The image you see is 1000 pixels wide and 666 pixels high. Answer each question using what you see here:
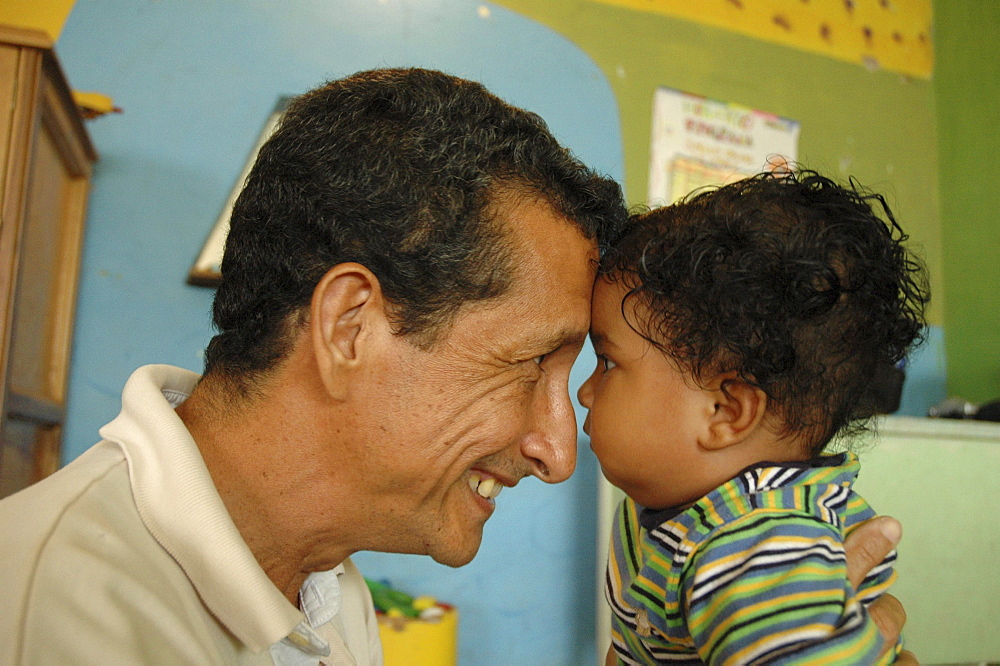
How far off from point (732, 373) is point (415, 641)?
1.10 meters

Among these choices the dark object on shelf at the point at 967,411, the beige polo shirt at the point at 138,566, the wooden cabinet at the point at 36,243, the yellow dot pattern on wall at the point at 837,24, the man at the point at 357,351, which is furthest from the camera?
the yellow dot pattern on wall at the point at 837,24

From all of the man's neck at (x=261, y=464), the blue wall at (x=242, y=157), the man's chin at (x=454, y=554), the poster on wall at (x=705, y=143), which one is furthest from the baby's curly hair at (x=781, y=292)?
the poster on wall at (x=705, y=143)

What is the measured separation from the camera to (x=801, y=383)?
1.15 m

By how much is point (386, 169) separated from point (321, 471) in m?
0.40

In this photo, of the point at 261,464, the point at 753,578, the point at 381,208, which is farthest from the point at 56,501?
the point at 753,578

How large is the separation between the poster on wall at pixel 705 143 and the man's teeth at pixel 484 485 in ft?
5.65

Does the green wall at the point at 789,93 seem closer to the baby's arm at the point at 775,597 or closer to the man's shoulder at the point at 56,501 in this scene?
the baby's arm at the point at 775,597

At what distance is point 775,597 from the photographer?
0.94m

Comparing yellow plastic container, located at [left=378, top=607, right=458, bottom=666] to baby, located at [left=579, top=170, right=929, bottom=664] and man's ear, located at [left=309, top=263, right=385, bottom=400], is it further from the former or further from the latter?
man's ear, located at [left=309, top=263, right=385, bottom=400]

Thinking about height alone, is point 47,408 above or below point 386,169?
below

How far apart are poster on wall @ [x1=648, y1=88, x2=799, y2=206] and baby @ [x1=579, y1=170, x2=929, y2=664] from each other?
146 cm

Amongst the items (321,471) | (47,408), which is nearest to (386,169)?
(321,471)

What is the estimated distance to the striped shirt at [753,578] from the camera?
918 millimetres

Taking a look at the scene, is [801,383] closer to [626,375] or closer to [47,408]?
[626,375]
